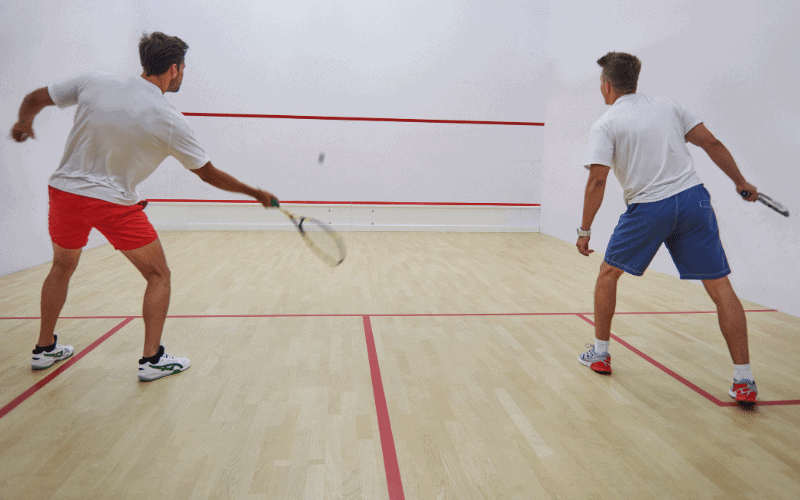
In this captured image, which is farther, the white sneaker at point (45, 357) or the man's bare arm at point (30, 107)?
the white sneaker at point (45, 357)

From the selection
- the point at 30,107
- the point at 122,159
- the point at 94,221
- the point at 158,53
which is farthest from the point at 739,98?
the point at 30,107

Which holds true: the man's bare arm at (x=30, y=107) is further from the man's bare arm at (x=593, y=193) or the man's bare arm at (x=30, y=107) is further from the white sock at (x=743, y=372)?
the white sock at (x=743, y=372)

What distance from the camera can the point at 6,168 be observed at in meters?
3.50

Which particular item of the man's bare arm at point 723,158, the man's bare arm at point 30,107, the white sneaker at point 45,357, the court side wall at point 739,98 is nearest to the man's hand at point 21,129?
the man's bare arm at point 30,107

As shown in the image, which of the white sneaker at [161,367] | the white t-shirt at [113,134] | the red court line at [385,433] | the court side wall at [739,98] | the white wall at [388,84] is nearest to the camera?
the red court line at [385,433]

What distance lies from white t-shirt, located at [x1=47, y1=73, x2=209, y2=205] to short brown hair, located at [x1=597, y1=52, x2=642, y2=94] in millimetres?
1313

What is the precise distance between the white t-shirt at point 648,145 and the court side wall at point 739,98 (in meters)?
1.48

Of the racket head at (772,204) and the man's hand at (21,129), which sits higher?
the man's hand at (21,129)

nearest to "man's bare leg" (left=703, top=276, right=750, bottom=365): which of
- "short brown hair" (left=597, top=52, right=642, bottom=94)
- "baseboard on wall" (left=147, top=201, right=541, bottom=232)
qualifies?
"short brown hair" (left=597, top=52, right=642, bottom=94)

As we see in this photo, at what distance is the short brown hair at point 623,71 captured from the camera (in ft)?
5.59

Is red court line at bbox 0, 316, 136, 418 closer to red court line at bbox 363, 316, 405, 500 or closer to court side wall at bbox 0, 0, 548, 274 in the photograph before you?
red court line at bbox 363, 316, 405, 500

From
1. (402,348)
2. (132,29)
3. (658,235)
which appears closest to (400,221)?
(132,29)

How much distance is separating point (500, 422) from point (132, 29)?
5429 mm

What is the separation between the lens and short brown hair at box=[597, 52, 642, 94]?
1704 mm
